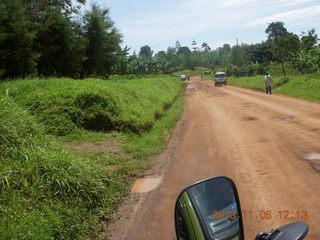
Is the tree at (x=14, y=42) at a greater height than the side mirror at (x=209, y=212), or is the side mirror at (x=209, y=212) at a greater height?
the tree at (x=14, y=42)

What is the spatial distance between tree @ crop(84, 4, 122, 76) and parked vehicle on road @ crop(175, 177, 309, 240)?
23025 millimetres

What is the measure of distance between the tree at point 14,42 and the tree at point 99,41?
969cm

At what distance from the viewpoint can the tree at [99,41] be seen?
24.4m

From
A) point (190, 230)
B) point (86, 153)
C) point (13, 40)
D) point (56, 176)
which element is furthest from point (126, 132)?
point (190, 230)

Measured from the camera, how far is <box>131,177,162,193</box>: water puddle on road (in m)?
5.95

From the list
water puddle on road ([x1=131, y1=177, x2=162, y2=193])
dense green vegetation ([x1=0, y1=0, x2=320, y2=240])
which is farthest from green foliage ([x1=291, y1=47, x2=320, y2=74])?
water puddle on road ([x1=131, y1=177, x2=162, y2=193])

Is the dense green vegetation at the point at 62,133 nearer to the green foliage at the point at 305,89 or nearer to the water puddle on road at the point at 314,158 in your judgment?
the green foliage at the point at 305,89

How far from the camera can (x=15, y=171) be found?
4.71 m

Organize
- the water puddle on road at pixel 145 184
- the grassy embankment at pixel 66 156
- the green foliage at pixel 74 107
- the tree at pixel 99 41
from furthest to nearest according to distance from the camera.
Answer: the tree at pixel 99 41
the green foliage at pixel 74 107
the water puddle on road at pixel 145 184
the grassy embankment at pixel 66 156

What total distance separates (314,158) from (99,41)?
2107 centimetres

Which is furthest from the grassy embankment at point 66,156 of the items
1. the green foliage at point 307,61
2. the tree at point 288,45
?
the tree at point 288,45

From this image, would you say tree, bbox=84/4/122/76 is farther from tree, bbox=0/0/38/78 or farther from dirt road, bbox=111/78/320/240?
dirt road, bbox=111/78/320/240

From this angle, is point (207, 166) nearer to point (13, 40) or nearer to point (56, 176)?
point (56, 176)

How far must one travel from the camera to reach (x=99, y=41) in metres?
24.9
